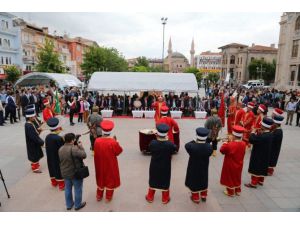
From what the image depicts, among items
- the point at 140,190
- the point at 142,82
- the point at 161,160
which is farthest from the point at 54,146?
the point at 142,82

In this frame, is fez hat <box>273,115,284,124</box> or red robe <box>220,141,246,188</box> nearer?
red robe <box>220,141,246,188</box>

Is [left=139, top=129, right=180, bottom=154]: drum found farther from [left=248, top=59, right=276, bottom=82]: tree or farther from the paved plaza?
[left=248, top=59, right=276, bottom=82]: tree

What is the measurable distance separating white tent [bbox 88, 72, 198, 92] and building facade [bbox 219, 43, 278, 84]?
44.9 metres

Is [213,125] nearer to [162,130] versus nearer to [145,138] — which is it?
[145,138]

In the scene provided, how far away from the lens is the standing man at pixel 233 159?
4.98m

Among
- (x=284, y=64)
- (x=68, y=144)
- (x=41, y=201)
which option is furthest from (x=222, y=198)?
(x=284, y=64)

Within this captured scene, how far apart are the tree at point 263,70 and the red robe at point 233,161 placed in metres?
52.3

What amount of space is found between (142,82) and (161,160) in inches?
464

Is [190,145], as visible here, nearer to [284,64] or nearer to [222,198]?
[222,198]

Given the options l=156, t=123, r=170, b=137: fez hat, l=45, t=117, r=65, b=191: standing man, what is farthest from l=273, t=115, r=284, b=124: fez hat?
l=45, t=117, r=65, b=191: standing man

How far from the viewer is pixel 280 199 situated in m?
5.32

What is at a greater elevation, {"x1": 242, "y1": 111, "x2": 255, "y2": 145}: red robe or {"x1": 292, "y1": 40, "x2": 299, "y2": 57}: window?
{"x1": 292, "y1": 40, "x2": 299, "y2": 57}: window

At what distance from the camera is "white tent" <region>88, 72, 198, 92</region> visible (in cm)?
1577

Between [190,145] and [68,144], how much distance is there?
2.38 meters
